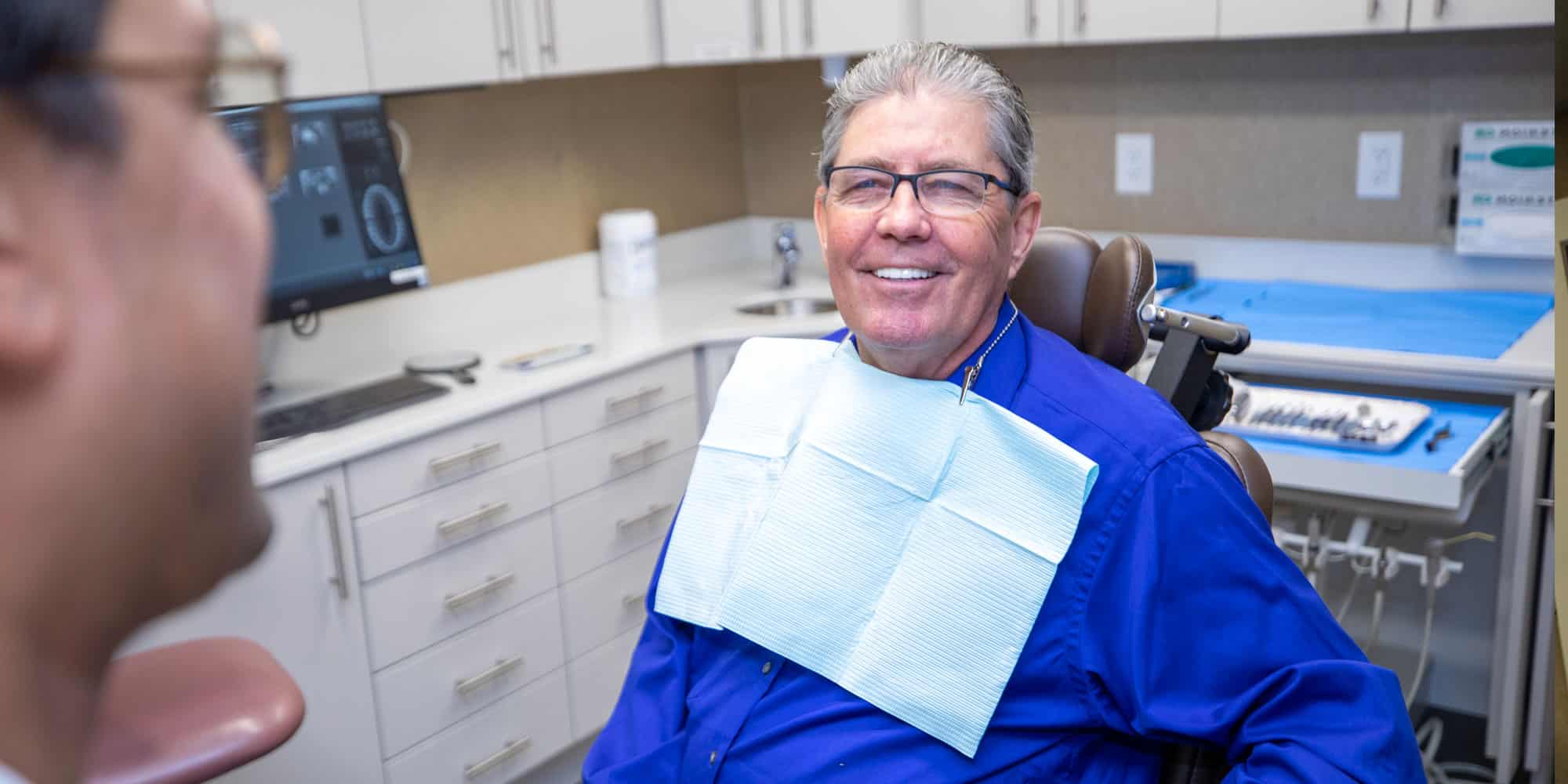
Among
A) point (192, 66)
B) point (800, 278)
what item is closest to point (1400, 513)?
point (800, 278)

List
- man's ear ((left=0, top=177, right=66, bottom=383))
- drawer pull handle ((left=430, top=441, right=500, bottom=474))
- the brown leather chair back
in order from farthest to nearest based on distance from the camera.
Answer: drawer pull handle ((left=430, top=441, right=500, bottom=474)), the brown leather chair back, man's ear ((left=0, top=177, right=66, bottom=383))

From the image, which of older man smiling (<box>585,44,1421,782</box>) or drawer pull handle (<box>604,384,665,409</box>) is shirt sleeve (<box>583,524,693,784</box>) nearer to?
older man smiling (<box>585,44,1421,782</box>)

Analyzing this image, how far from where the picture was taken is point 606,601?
2877mm

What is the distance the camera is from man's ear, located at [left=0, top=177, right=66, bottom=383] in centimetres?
42

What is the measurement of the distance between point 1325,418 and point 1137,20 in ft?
3.36

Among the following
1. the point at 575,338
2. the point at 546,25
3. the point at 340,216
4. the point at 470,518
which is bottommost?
the point at 470,518

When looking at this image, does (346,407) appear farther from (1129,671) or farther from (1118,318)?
(1129,671)

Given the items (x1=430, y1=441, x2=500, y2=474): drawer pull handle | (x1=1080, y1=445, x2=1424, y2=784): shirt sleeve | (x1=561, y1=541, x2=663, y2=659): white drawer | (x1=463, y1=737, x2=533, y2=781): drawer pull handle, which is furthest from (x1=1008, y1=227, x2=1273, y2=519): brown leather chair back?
(x1=463, y1=737, x2=533, y2=781): drawer pull handle

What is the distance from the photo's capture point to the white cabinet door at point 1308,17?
2623 millimetres

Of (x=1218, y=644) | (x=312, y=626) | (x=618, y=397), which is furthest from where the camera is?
(x=618, y=397)

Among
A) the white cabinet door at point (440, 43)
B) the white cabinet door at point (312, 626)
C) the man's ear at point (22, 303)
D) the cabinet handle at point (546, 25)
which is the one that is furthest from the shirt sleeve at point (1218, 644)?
the cabinet handle at point (546, 25)

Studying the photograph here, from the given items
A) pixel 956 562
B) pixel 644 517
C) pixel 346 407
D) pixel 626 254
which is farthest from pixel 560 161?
pixel 956 562

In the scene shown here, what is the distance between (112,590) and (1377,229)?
9.97ft

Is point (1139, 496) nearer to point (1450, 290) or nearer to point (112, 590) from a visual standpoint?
point (112, 590)
